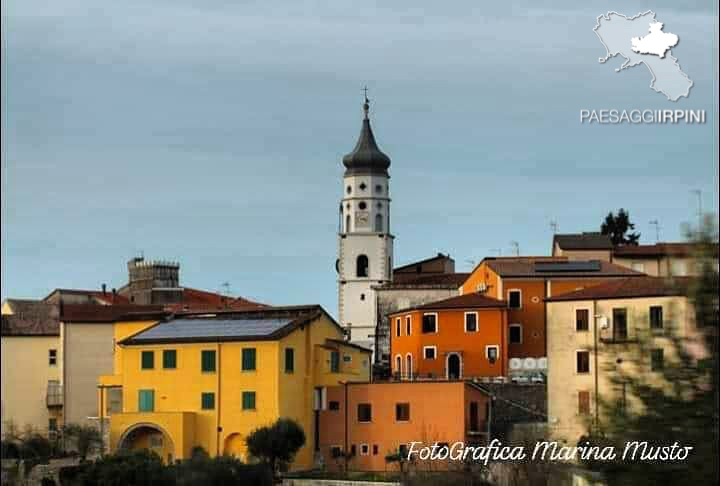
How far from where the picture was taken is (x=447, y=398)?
175ft

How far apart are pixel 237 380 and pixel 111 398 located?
18.3 ft

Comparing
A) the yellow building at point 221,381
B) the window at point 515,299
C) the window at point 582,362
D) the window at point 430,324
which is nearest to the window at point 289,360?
the yellow building at point 221,381

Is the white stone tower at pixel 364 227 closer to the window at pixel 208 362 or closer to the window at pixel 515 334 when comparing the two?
the window at pixel 515 334

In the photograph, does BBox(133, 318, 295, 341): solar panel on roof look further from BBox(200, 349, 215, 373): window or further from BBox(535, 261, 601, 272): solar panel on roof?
BBox(535, 261, 601, 272): solar panel on roof

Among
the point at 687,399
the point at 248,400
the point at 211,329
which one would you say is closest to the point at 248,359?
the point at 248,400

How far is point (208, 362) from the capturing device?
183ft

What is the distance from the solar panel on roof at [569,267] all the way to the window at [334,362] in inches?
469

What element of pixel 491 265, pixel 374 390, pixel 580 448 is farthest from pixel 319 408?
pixel 580 448

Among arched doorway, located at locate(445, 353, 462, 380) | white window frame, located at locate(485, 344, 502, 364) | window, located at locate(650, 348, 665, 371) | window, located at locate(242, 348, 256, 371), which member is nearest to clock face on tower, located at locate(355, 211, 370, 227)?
arched doorway, located at locate(445, 353, 462, 380)

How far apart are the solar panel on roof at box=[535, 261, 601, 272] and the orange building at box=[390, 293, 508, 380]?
261 cm

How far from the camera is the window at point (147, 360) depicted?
56.9 m

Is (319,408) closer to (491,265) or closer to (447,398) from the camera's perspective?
(447,398)

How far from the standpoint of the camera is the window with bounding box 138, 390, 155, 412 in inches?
2232

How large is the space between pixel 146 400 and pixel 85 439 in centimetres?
258
